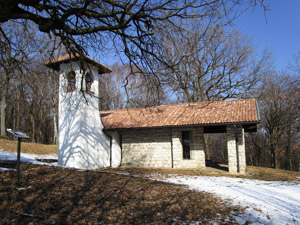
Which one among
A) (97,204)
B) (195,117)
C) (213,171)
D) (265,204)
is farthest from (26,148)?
(265,204)

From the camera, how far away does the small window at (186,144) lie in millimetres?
13156

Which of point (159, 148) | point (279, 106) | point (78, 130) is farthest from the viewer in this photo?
point (279, 106)

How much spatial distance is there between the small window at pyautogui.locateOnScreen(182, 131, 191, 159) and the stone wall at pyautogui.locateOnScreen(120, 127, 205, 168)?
31 cm

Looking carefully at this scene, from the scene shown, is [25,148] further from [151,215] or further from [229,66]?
[229,66]

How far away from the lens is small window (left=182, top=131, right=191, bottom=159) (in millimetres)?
13156

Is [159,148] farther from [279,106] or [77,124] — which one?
[279,106]

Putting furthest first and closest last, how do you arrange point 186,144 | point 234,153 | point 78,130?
point 186,144, point 78,130, point 234,153

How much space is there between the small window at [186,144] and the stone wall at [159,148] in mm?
305

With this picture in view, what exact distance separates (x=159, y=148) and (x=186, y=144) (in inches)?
61.9

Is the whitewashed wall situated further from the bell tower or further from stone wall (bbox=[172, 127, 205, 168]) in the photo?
stone wall (bbox=[172, 127, 205, 168])

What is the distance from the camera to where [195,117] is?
12.8m

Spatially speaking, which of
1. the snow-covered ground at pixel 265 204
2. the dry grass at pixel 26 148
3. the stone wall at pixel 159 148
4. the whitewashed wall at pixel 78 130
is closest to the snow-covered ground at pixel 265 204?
the snow-covered ground at pixel 265 204

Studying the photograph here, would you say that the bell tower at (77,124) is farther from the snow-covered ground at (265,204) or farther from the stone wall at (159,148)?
the snow-covered ground at (265,204)

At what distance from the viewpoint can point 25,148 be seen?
57.3 feet
